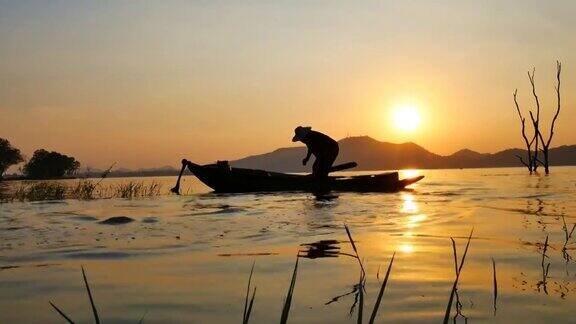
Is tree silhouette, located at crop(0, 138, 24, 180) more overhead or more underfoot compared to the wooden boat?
more overhead

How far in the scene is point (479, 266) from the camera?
6934 millimetres

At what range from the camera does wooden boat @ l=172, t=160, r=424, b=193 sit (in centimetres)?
2586

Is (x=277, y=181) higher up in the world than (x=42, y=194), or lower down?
higher up

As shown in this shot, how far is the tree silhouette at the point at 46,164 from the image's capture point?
10331cm

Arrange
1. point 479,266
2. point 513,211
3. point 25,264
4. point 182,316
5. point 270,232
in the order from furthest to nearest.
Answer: point 513,211 → point 270,232 → point 25,264 → point 479,266 → point 182,316

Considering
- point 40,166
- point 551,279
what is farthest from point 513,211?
point 40,166

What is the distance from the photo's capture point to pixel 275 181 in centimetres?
2623

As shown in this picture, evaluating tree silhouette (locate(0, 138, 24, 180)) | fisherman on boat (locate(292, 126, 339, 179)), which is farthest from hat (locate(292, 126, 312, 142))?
tree silhouette (locate(0, 138, 24, 180))

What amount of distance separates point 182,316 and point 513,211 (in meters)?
13.2

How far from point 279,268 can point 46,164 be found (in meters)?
107

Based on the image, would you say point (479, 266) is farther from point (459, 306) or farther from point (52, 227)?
point (52, 227)

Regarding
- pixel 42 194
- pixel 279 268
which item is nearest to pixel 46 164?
pixel 42 194

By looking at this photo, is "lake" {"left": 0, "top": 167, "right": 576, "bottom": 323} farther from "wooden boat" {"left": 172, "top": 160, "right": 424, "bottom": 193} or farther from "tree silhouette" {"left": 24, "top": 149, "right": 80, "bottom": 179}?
"tree silhouette" {"left": 24, "top": 149, "right": 80, "bottom": 179}

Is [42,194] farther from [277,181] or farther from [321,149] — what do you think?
[321,149]
